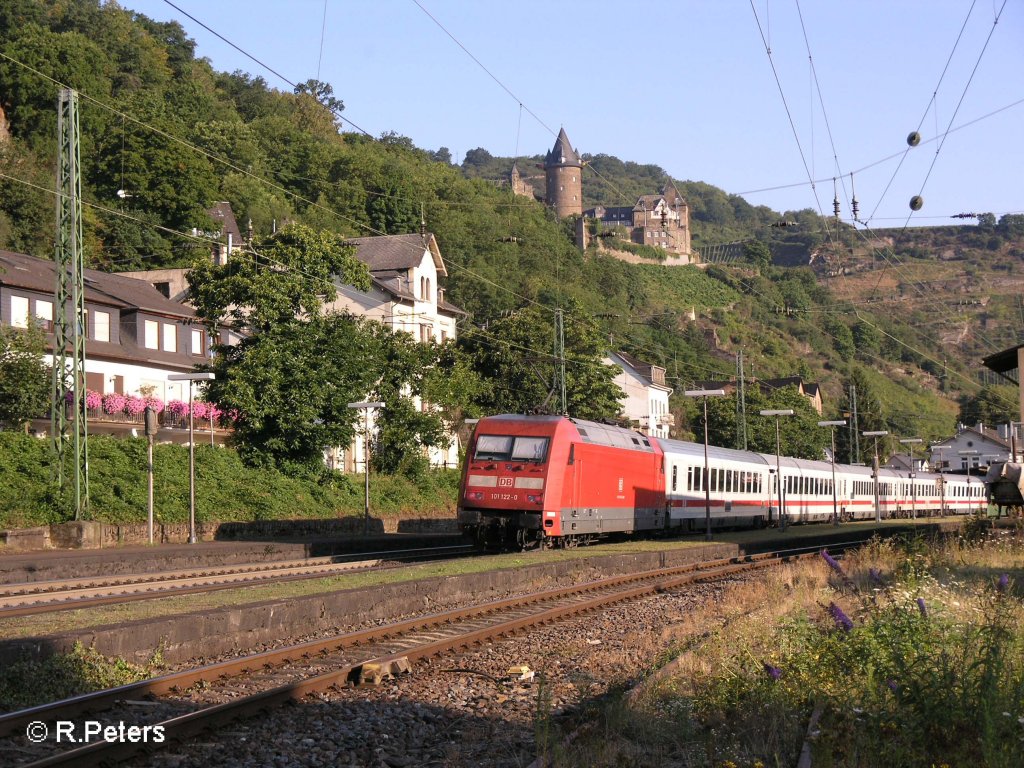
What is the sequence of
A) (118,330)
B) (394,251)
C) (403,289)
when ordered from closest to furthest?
(118,330) → (403,289) → (394,251)

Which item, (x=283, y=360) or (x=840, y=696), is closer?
(x=840, y=696)

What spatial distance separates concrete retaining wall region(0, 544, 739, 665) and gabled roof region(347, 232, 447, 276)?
153 ft

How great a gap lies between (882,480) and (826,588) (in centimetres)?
4710

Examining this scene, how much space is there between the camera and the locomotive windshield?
→ 86.4 feet

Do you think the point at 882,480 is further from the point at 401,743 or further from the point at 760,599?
the point at 401,743

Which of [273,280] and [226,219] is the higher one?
[226,219]

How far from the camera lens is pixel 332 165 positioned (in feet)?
376

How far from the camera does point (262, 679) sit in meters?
10.7

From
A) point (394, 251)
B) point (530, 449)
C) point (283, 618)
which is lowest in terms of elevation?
point (283, 618)

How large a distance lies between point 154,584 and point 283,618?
7.19 metres

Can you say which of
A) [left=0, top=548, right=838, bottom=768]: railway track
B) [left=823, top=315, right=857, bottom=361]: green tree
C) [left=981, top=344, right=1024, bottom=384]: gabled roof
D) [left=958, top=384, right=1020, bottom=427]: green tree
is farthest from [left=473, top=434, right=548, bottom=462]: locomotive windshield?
[left=823, top=315, right=857, bottom=361]: green tree

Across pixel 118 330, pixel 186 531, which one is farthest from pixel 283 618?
pixel 118 330

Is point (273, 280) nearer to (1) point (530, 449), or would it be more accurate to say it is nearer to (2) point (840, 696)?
(1) point (530, 449)

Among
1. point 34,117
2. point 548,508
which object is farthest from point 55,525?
point 34,117
